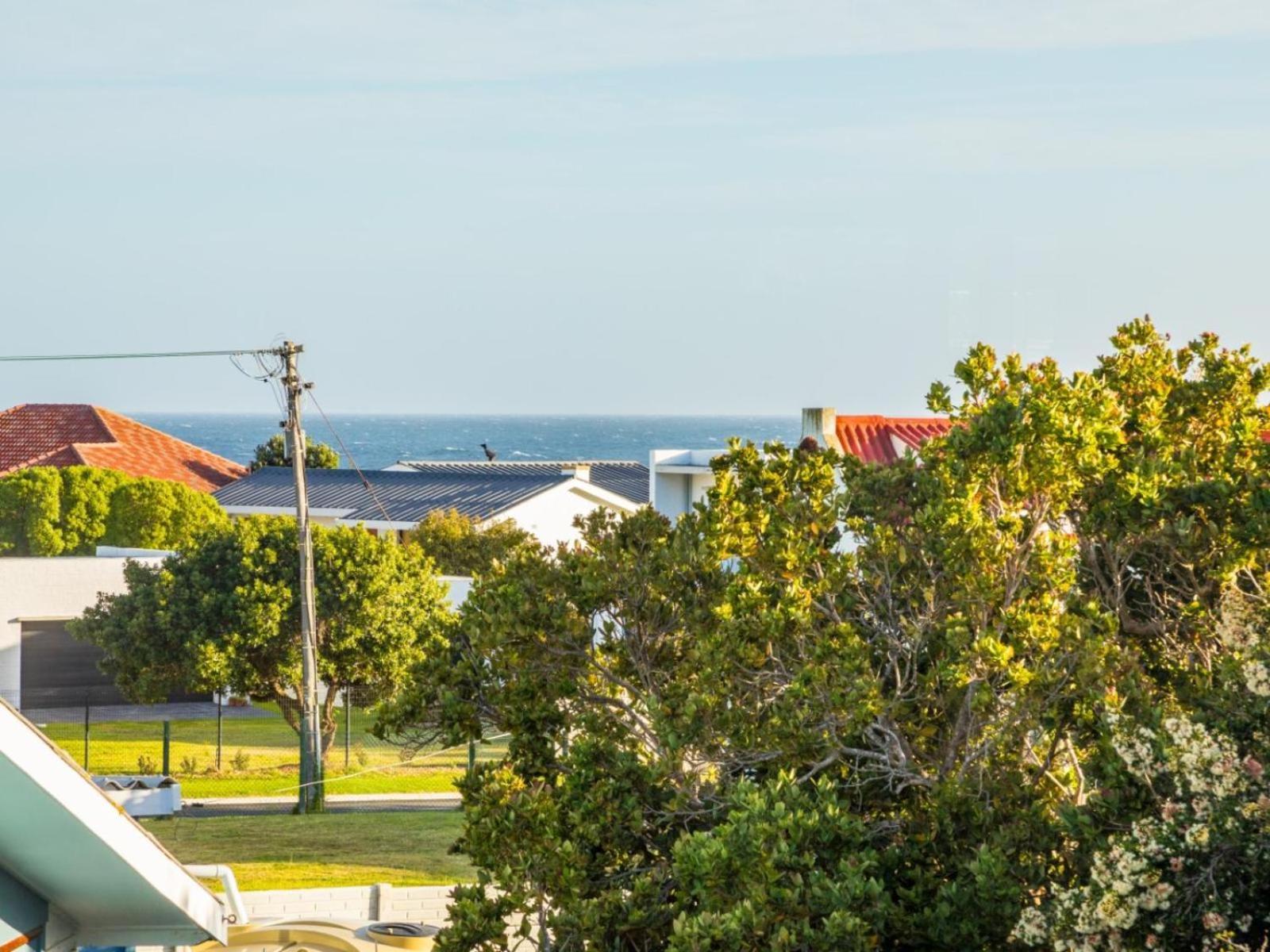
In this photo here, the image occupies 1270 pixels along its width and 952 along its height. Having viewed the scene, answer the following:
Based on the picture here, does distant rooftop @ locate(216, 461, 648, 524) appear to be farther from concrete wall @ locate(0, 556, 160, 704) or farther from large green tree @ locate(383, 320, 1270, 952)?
large green tree @ locate(383, 320, 1270, 952)

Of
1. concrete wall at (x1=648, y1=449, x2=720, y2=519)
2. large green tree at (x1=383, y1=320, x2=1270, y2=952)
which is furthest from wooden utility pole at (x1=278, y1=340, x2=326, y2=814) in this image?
large green tree at (x1=383, y1=320, x2=1270, y2=952)

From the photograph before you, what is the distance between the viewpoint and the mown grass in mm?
32406

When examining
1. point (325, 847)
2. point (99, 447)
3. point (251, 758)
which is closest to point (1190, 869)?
point (325, 847)

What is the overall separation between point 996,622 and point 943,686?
73 centimetres

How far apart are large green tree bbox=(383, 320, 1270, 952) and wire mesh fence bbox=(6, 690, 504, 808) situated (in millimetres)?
16765

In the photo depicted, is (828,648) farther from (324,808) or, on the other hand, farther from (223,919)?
(324,808)

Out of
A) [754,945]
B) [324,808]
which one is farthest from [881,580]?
[324,808]

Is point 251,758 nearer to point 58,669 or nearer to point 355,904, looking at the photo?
point 58,669

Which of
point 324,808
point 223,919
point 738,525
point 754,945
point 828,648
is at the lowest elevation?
point 324,808

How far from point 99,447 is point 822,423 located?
49009mm

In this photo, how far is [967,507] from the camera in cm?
982

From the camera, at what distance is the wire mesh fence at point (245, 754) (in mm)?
32312

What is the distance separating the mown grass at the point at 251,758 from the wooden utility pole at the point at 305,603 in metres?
1.52

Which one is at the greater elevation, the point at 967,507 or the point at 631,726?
the point at 967,507
